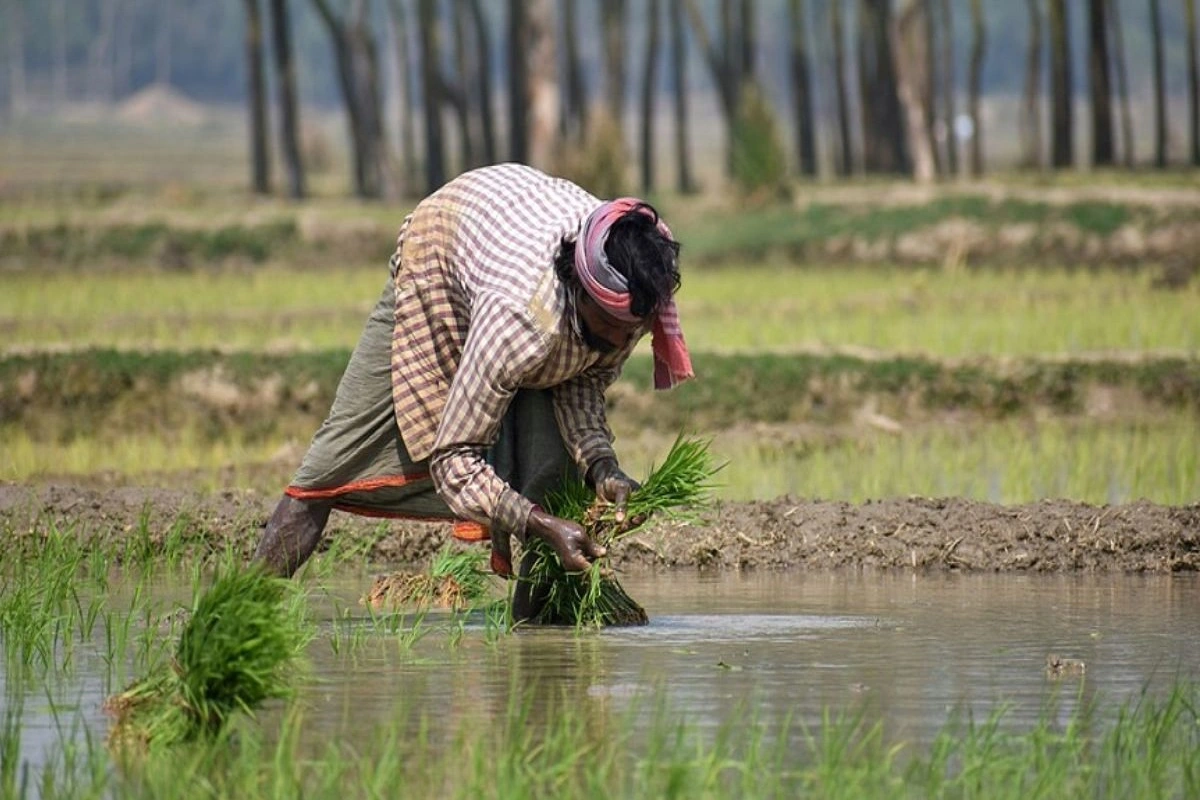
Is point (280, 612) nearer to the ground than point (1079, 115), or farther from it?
nearer to the ground

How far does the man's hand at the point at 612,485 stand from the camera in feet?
18.1

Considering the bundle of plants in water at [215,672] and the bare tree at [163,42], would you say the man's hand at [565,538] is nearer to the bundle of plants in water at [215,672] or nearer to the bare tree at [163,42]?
the bundle of plants in water at [215,672]

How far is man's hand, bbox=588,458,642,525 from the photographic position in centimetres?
553

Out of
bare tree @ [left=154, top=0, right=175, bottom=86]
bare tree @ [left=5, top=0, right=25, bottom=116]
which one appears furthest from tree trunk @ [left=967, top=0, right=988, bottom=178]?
bare tree @ [left=154, top=0, right=175, bottom=86]

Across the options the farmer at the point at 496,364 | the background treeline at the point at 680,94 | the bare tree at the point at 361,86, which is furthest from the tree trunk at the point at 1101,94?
the farmer at the point at 496,364

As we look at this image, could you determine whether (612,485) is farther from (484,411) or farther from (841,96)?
(841,96)

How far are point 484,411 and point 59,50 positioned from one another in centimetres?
13454

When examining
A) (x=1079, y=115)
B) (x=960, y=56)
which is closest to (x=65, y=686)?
(x=1079, y=115)

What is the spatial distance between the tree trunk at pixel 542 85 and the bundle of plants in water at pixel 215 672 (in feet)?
62.5

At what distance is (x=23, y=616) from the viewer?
555cm

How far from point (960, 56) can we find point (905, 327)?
137 m

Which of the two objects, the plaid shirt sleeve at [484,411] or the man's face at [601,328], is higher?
the man's face at [601,328]

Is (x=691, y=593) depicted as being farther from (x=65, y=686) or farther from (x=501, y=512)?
(x=65, y=686)

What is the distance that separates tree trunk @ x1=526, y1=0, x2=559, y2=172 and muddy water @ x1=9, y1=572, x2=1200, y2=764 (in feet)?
55.8
